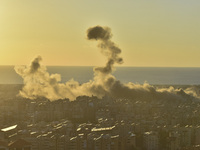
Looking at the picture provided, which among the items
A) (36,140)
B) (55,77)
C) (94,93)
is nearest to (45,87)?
(55,77)

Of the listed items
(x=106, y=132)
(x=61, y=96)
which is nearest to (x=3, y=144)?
(x=106, y=132)

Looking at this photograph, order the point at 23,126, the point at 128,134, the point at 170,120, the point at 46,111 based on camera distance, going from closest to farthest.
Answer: the point at 128,134 < the point at 23,126 < the point at 170,120 < the point at 46,111

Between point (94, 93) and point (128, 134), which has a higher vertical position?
point (94, 93)

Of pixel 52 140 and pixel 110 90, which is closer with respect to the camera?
pixel 52 140

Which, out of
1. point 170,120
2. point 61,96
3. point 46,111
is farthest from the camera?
point 61,96

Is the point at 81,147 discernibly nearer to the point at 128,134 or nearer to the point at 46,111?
the point at 128,134

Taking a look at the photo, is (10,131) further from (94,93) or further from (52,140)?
(94,93)
